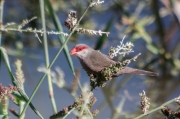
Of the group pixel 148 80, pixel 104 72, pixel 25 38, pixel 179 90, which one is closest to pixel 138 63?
pixel 148 80

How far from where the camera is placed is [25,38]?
6.36ft

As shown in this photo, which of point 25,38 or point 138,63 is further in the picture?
point 25,38

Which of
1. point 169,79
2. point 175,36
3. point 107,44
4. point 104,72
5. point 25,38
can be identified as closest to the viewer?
point 104,72

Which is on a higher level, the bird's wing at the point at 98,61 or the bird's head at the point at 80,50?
the bird's head at the point at 80,50

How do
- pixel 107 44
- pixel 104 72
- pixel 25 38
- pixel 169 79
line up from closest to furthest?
pixel 104 72, pixel 107 44, pixel 169 79, pixel 25 38

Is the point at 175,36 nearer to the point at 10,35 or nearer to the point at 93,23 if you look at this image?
the point at 93,23

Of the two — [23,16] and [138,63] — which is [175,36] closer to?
[138,63]

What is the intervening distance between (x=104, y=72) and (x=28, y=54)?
145 cm

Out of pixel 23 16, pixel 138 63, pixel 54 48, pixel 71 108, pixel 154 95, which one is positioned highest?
pixel 23 16

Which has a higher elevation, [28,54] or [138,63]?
[28,54]

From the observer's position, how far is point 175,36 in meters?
2.07

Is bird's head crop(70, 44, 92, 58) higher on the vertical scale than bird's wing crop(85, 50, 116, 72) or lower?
higher

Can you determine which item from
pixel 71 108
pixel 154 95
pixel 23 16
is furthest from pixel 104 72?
pixel 23 16

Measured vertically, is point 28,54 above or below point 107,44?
above
